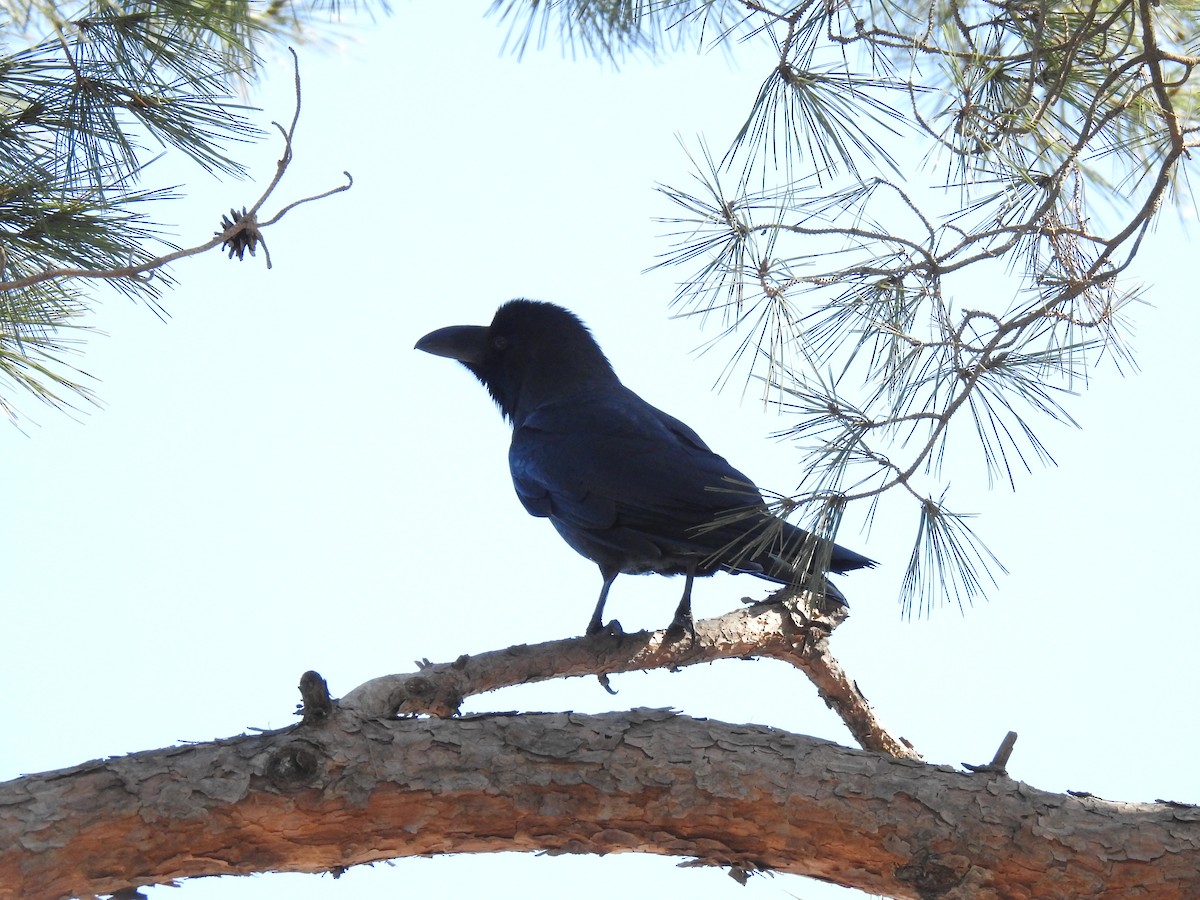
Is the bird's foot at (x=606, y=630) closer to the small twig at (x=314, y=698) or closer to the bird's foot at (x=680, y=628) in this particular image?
the bird's foot at (x=680, y=628)

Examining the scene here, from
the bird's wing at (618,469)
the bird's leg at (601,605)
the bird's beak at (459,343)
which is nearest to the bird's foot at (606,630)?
the bird's leg at (601,605)

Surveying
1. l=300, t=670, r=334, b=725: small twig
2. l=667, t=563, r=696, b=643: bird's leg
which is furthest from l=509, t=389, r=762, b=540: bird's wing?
l=300, t=670, r=334, b=725: small twig

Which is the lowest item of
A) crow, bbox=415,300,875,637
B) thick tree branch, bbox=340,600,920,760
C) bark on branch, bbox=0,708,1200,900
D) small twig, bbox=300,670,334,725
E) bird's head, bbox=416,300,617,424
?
bark on branch, bbox=0,708,1200,900

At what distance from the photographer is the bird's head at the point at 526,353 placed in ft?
16.4

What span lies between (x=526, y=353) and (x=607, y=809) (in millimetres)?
2658

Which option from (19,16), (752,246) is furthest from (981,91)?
(19,16)

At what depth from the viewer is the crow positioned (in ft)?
11.1

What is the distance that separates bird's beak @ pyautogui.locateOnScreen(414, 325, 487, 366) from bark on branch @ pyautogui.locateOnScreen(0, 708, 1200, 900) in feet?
8.51

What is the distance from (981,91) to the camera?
3.69 meters

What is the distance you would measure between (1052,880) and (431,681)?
1.70 m

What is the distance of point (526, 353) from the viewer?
16.8ft

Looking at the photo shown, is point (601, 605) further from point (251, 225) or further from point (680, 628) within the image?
point (251, 225)

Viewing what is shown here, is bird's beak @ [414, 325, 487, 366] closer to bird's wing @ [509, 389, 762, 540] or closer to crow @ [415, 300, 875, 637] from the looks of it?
crow @ [415, 300, 875, 637]

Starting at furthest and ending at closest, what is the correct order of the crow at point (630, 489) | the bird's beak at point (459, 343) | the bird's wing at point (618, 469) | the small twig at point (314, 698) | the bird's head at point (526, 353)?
the bird's beak at point (459, 343) → the bird's head at point (526, 353) → the bird's wing at point (618, 469) → the crow at point (630, 489) → the small twig at point (314, 698)
